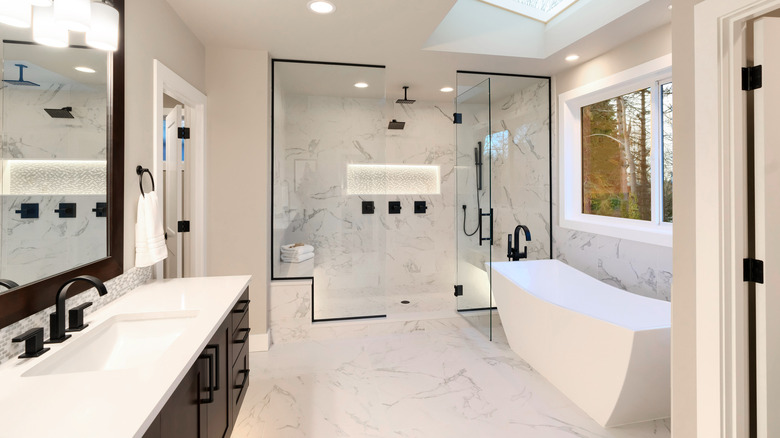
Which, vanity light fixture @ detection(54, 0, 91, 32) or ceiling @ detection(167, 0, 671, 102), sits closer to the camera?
vanity light fixture @ detection(54, 0, 91, 32)

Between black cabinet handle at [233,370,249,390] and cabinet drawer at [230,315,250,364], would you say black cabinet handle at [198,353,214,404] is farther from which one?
black cabinet handle at [233,370,249,390]

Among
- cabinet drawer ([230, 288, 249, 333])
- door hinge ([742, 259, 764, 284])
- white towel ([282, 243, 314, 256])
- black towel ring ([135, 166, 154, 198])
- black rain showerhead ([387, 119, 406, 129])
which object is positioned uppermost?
black rain showerhead ([387, 119, 406, 129])

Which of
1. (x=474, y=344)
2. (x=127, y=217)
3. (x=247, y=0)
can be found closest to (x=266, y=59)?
(x=247, y=0)

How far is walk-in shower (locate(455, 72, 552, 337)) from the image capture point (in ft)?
11.4

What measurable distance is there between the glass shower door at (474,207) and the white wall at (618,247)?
0.82 meters

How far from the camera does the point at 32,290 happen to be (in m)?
1.24

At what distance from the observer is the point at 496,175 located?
3.51m

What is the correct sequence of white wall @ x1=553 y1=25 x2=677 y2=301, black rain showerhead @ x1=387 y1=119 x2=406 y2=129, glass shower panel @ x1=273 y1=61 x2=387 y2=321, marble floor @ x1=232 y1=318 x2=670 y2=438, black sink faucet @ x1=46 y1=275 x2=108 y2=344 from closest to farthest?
black sink faucet @ x1=46 y1=275 x2=108 y2=344, marble floor @ x1=232 y1=318 x2=670 y2=438, white wall @ x1=553 y1=25 x2=677 y2=301, glass shower panel @ x1=273 y1=61 x2=387 y2=321, black rain showerhead @ x1=387 y1=119 x2=406 y2=129

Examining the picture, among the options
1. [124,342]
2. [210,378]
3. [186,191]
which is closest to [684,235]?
[210,378]

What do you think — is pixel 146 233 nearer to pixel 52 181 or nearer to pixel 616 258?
pixel 52 181

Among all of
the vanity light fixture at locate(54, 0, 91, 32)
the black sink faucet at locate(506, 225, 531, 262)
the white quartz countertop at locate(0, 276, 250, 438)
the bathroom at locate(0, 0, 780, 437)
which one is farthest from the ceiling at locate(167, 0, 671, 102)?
the white quartz countertop at locate(0, 276, 250, 438)

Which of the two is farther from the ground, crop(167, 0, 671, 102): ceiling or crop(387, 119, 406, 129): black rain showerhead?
crop(167, 0, 671, 102): ceiling

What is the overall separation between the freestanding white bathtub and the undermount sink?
2083mm

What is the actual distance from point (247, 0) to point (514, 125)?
2.56 m
